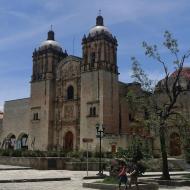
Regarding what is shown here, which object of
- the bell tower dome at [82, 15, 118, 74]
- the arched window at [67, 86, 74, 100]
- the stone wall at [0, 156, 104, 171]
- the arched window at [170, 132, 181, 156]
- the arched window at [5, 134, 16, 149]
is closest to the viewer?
the arched window at [170, 132, 181, 156]

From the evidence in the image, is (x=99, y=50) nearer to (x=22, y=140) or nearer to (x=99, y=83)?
(x=99, y=83)

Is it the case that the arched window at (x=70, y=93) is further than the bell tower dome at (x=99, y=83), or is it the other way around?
the arched window at (x=70, y=93)

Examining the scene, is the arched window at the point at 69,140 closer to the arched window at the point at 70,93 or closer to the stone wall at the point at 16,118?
the arched window at the point at 70,93

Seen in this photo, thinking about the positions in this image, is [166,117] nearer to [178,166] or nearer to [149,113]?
[149,113]

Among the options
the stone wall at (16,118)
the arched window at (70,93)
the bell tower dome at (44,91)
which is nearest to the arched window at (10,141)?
the stone wall at (16,118)

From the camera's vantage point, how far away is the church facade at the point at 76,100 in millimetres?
41562

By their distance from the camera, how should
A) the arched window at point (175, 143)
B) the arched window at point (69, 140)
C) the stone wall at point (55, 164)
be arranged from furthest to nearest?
the arched window at point (69, 140) → the stone wall at point (55, 164) → the arched window at point (175, 143)

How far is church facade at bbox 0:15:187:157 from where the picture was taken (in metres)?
41.6

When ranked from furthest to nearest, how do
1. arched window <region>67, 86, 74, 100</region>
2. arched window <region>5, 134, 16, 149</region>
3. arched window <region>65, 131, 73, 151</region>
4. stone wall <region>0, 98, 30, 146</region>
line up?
arched window <region>5, 134, 16, 149</region>
stone wall <region>0, 98, 30, 146</region>
arched window <region>67, 86, 74, 100</region>
arched window <region>65, 131, 73, 151</region>

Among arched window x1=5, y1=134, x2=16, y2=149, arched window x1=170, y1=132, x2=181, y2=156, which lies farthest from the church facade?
arched window x1=170, y1=132, x2=181, y2=156

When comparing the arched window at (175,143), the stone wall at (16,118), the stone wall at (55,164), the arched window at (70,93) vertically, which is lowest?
the stone wall at (55,164)

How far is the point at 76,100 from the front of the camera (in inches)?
1780

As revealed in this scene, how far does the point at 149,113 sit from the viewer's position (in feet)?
65.4

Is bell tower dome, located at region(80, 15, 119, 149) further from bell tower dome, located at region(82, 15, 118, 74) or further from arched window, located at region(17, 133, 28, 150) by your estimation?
arched window, located at region(17, 133, 28, 150)
